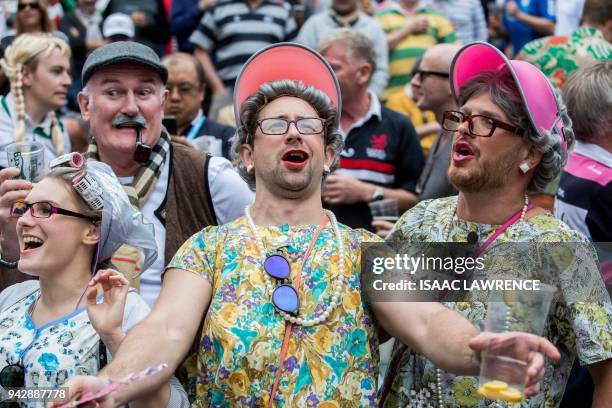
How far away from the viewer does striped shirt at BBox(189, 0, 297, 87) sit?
9242 mm

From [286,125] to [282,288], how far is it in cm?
68

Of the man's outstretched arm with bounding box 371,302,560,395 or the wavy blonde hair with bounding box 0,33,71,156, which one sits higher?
the man's outstretched arm with bounding box 371,302,560,395

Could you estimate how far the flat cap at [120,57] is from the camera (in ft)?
16.0

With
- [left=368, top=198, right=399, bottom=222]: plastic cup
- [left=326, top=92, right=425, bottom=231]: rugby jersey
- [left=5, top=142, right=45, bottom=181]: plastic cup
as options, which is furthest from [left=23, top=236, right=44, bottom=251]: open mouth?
[left=326, top=92, right=425, bottom=231]: rugby jersey

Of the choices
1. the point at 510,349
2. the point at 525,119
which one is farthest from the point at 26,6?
the point at 510,349

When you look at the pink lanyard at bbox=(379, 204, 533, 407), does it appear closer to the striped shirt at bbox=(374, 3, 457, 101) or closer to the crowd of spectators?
the crowd of spectators

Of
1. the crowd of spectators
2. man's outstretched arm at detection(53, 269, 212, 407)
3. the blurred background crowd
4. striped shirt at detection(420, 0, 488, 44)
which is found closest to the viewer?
man's outstretched arm at detection(53, 269, 212, 407)

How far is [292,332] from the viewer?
3766 mm

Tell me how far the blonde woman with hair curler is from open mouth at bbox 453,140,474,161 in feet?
11.3

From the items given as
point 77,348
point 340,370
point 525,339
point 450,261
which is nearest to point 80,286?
point 77,348

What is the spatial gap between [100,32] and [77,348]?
21.6 feet

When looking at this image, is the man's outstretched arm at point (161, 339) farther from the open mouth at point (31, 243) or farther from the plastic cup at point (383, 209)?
the plastic cup at point (383, 209)

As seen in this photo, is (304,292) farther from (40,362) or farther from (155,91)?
(155,91)

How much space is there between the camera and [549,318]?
4004 mm
